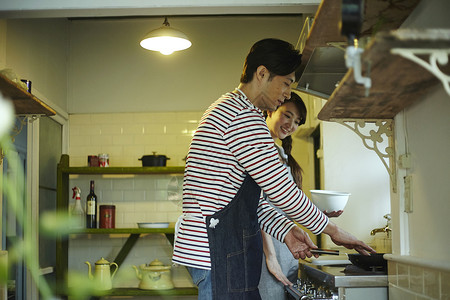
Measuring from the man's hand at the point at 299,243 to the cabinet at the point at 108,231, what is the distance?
2883 mm

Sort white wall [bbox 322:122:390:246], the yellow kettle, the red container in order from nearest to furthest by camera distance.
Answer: white wall [bbox 322:122:390:246] < the yellow kettle < the red container

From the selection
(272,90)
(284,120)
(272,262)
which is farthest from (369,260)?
(284,120)

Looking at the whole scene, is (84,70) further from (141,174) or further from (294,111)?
(294,111)

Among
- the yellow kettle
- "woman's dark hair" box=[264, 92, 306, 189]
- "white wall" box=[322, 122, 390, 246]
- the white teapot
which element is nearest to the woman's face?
"woman's dark hair" box=[264, 92, 306, 189]

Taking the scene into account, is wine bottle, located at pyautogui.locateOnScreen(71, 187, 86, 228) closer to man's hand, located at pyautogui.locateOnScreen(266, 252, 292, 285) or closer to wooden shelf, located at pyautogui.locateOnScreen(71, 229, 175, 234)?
wooden shelf, located at pyautogui.locateOnScreen(71, 229, 175, 234)

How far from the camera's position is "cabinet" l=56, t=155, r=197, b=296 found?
16.7 ft

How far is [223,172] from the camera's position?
2.01 meters

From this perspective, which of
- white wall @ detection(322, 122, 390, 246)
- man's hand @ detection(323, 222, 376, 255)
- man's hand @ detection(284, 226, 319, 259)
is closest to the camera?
man's hand @ detection(323, 222, 376, 255)

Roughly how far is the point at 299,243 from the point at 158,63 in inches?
152

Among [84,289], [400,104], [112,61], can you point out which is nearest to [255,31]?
[112,61]

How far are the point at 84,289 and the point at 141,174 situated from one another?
4809 millimetres

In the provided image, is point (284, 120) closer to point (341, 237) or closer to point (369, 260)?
point (369, 260)

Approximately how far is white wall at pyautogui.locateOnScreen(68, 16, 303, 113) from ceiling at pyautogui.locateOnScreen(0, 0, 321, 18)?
3030mm

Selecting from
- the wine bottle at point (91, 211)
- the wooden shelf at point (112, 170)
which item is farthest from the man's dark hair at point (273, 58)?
the wine bottle at point (91, 211)
